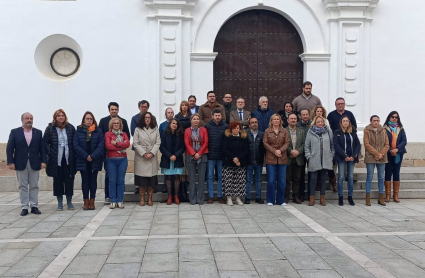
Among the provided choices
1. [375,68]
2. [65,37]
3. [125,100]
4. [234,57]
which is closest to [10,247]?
[125,100]

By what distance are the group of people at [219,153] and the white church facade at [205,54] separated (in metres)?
2.49

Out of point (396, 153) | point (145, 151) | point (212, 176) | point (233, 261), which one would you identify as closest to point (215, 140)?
point (212, 176)

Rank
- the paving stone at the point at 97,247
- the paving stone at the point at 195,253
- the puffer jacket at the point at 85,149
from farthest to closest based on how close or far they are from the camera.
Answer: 1. the puffer jacket at the point at 85,149
2. the paving stone at the point at 97,247
3. the paving stone at the point at 195,253

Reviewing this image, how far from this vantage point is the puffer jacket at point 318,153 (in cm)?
901

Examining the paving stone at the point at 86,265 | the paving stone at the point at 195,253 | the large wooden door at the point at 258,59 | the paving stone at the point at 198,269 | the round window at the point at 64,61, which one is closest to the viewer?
the paving stone at the point at 198,269

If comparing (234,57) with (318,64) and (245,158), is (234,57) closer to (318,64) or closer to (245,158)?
(318,64)

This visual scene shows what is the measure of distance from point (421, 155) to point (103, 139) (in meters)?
8.00

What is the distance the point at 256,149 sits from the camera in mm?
9125

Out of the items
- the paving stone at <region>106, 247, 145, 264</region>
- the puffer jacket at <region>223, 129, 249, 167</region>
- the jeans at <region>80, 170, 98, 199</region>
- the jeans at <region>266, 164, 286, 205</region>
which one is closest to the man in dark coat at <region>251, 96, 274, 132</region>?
the puffer jacket at <region>223, 129, 249, 167</region>

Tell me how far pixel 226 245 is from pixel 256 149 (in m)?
3.33

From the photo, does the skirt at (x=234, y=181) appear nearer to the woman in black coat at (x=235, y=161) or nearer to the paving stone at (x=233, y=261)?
the woman in black coat at (x=235, y=161)

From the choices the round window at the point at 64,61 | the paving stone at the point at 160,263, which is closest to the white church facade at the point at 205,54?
the round window at the point at 64,61

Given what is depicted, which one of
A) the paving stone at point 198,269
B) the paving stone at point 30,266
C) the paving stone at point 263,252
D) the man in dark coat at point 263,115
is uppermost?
the man in dark coat at point 263,115

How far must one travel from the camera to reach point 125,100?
11.5m
